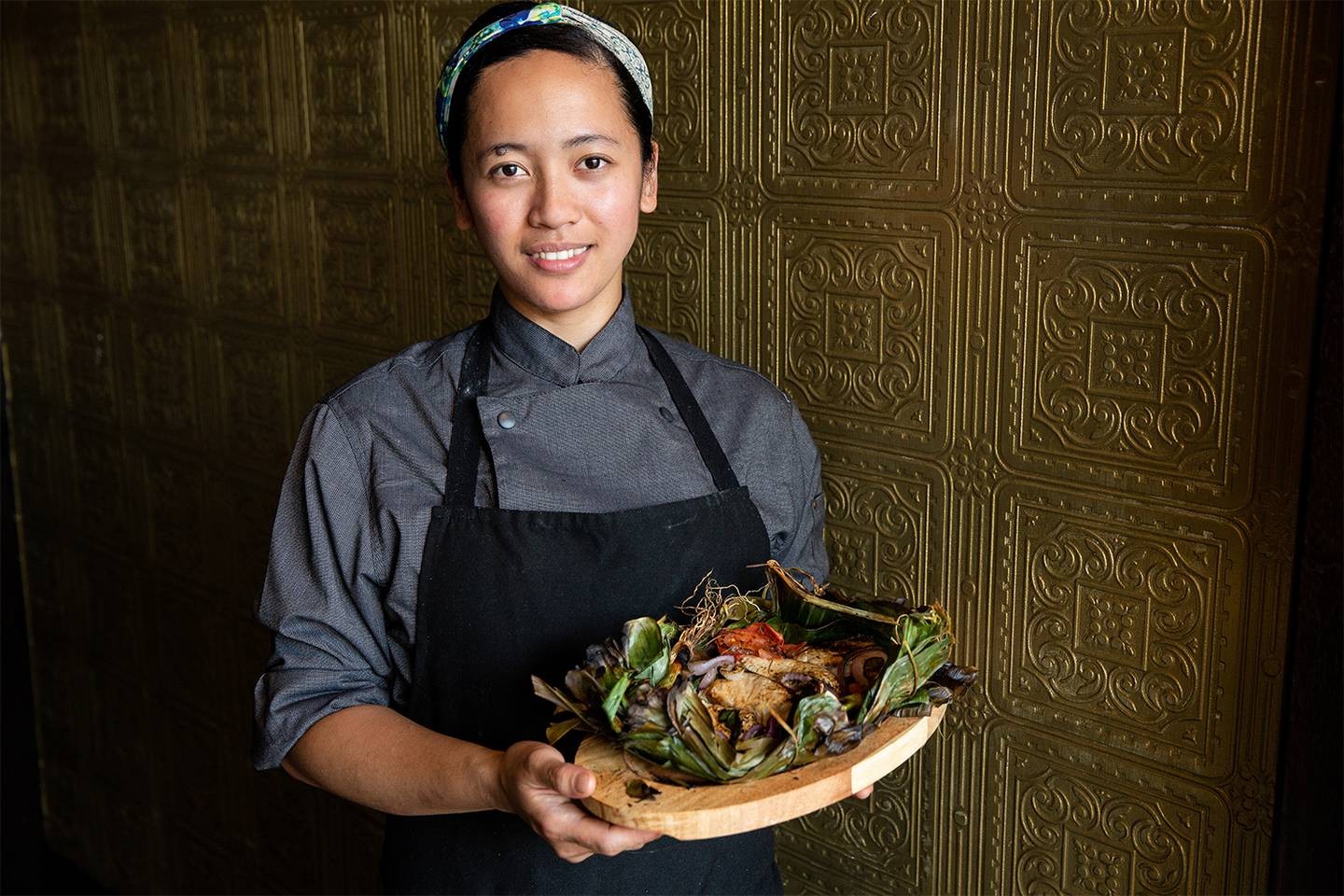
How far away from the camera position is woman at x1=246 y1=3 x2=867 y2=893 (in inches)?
52.5

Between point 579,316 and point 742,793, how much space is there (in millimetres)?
596

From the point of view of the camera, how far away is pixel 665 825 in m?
1.06

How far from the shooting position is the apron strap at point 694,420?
148 cm

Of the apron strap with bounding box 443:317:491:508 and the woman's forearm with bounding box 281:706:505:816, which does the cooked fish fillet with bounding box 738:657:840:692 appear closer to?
the woman's forearm with bounding box 281:706:505:816

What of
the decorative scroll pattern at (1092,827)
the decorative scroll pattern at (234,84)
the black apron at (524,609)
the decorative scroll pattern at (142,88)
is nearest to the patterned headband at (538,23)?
the black apron at (524,609)

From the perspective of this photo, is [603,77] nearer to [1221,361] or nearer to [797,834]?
[1221,361]

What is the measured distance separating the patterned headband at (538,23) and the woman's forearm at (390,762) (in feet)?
2.00

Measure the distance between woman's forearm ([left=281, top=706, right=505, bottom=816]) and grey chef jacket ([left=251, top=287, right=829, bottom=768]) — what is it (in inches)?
1.1

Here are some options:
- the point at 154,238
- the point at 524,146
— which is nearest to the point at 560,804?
the point at 524,146

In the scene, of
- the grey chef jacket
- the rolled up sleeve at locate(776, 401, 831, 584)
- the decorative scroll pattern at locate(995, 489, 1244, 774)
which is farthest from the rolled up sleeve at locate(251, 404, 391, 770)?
the decorative scroll pattern at locate(995, 489, 1244, 774)

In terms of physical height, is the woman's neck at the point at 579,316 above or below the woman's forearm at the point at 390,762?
above

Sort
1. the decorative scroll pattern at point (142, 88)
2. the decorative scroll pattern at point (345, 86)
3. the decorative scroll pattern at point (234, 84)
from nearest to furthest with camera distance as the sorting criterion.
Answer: the decorative scroll pattern at point (345, 86)
the decorative scroll pattern at point (234, 84)
the decorative scroll pattern at point (142, 88)

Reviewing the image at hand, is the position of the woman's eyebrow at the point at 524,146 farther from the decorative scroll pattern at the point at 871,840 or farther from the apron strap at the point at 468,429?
the decorative scroll pattern at the point at 871,840

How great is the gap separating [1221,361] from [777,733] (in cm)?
60
